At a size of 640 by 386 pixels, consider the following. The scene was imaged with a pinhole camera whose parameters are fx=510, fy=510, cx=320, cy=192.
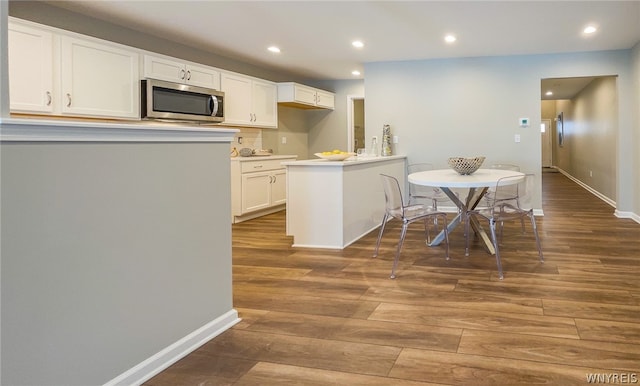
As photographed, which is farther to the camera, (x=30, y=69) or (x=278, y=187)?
(x=278, y=187)

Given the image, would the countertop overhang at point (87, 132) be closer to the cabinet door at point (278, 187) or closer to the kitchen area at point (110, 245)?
the kitchen area at point (110, 245)

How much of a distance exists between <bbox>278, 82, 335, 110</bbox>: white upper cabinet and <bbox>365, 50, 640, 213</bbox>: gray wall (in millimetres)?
994

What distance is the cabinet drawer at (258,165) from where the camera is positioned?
6309 mm

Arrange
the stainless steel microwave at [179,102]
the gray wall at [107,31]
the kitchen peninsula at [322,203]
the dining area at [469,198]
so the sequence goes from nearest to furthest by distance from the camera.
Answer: the dining area at [469,198], the gray wall at [107,31], the kitchen peninsula at [322,203], the stainless steel microwave at [179,102]

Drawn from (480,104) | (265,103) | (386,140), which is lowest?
(386,140)

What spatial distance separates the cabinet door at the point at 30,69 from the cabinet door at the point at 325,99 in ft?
15.1

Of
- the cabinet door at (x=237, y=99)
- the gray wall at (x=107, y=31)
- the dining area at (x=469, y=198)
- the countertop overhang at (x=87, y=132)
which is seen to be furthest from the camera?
the cabinet door at (x=237, y=99)

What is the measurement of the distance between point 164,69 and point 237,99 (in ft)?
4.70

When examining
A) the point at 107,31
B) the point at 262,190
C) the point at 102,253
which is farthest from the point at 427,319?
the point at 262,190

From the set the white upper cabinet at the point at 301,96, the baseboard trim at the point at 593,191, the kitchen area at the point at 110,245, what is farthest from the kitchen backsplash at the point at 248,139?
the baseboard trim at the point at 593,191

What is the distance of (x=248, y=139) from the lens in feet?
24.1

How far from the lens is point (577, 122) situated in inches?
455

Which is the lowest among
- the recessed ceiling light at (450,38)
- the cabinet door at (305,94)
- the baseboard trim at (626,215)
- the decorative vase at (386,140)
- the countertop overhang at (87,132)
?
the baseboard trim at (626,215)

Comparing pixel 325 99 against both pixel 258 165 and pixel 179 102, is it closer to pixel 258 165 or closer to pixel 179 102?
pixel 258 165
